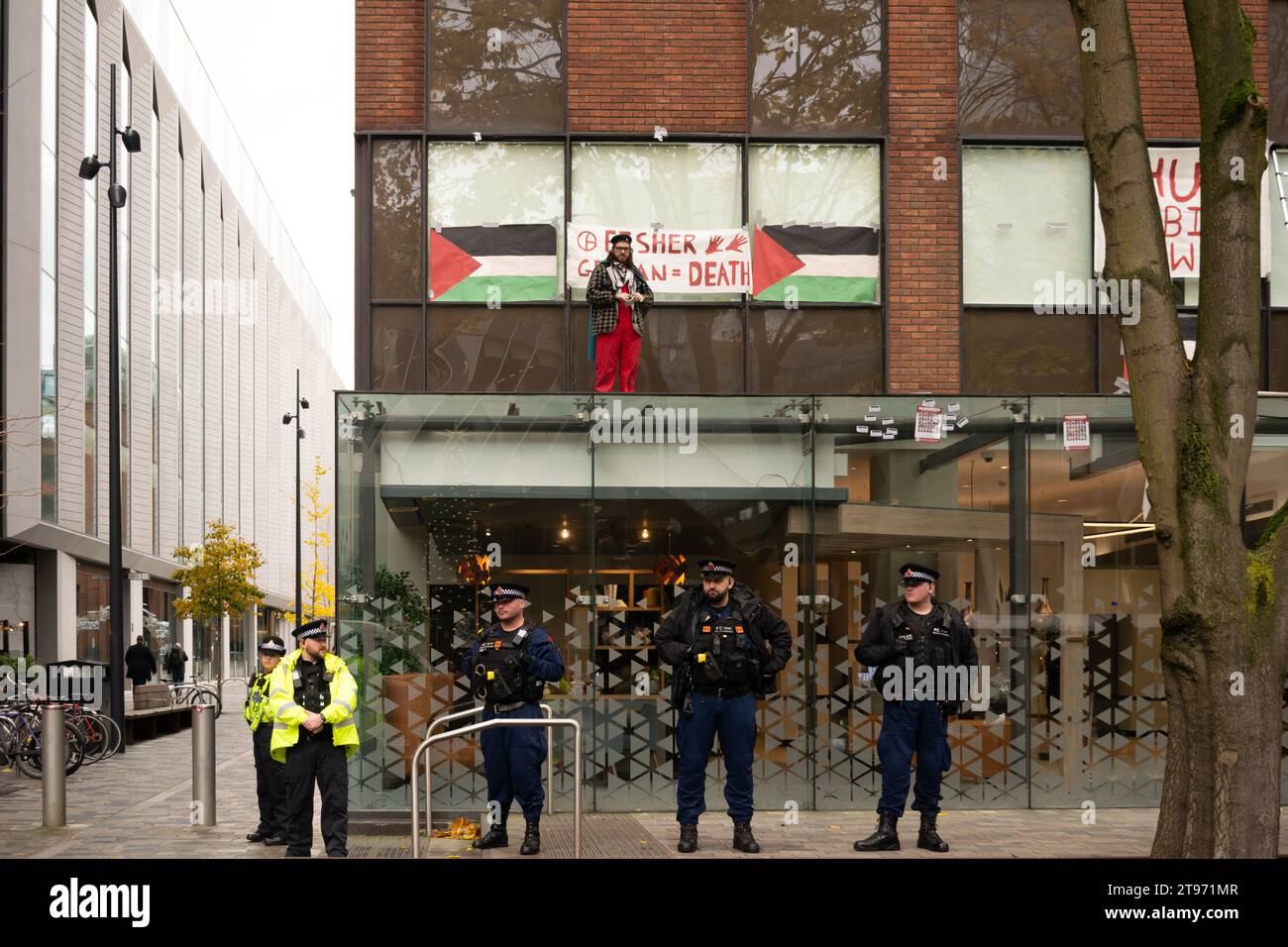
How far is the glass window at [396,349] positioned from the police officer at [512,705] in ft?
16.4

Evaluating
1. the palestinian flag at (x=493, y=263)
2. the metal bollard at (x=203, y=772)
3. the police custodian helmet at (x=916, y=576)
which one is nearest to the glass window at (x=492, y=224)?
the palestinian flag at (x=493, y=263)

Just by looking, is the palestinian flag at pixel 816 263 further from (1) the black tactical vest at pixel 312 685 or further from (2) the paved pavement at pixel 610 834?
(1) the black tactical vest at pixel 312 685

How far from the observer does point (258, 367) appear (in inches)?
2943

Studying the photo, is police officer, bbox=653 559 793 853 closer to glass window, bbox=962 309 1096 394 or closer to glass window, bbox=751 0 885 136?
glass window, bbox=962 309 1096 394

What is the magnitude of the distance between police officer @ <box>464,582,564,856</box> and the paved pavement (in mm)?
369

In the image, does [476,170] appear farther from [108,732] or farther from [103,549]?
[103,549]

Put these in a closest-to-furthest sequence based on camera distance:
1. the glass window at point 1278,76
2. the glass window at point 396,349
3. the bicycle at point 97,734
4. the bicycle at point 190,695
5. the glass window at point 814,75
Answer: the glass window at point 396,349 → the glass window at point 814,75 → the glass window at point 1278,76 → the bicycle at point 97,734 → the bicycle at point 190,695

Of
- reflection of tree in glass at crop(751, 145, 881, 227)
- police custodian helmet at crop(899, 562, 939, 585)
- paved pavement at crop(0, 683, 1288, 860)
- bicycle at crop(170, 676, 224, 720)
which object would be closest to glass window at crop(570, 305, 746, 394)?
reflection of tree in glass at crop(751, 145, 881, 227)

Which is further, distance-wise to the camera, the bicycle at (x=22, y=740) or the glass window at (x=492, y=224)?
the bicycle at (x=22, y=740)

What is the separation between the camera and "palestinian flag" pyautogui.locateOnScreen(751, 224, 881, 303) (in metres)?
15.1

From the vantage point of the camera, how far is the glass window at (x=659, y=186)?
15.2 metres

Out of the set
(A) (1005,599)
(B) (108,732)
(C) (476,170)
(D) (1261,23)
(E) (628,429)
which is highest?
(D) (1261,23)
